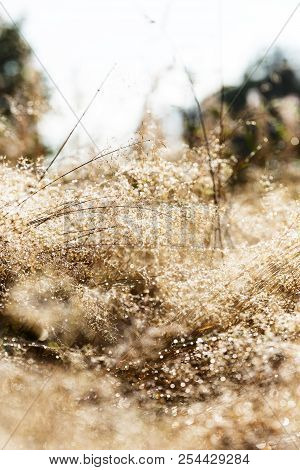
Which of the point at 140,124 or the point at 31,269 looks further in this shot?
the point at 140,124

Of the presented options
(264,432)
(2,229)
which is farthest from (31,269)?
(264,432)

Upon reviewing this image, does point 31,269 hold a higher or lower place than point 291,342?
higher

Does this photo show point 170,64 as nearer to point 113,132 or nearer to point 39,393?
point 113,132

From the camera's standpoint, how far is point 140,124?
Answer: 2156mm

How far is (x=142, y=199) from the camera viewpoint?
77.3 inches

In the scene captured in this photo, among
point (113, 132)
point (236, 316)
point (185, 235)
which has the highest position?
point (113, 132)

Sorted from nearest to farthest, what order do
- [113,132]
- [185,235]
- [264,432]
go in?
[264,432]
[113,132]
[185,235]

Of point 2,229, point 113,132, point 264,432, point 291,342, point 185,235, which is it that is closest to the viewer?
point 2,229

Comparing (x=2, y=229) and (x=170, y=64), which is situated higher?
(x=170, y=64)

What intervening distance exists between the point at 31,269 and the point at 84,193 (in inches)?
16.7
